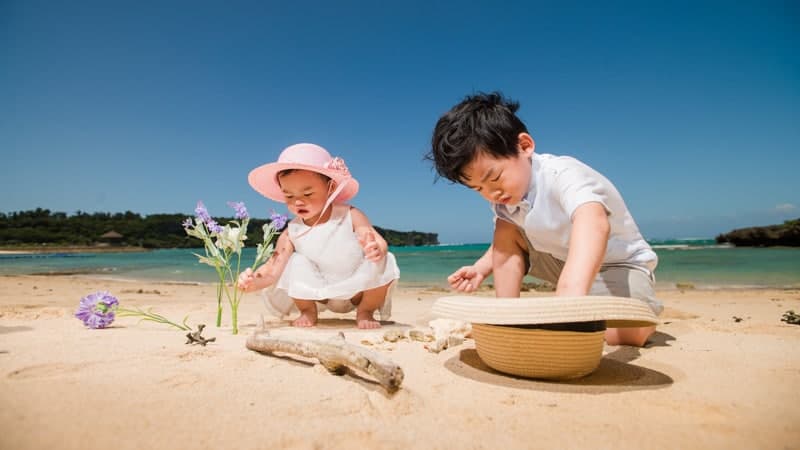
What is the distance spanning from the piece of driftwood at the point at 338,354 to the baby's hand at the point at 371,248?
3.94ft

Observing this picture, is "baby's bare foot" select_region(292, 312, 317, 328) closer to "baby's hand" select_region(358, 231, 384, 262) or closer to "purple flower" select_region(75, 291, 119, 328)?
"baby's hand" select_region(358, 231, 384, 262)

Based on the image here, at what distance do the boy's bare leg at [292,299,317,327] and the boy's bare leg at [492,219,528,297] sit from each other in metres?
1.61

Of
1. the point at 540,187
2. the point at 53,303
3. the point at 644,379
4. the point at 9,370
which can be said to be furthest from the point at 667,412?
the point at 53,303

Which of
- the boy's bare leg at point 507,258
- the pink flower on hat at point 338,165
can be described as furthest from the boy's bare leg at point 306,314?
the boy's bare leg at point 507,258

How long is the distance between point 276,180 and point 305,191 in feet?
1.25

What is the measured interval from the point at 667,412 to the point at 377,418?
1.03 m

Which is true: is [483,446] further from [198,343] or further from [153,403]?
[198,343]

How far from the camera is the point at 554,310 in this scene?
172 centimetres

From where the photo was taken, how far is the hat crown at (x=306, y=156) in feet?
12.2

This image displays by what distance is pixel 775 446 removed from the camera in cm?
132

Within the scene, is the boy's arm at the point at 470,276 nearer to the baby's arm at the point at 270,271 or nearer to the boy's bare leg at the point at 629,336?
the boy's bare leg at the point at 629,336

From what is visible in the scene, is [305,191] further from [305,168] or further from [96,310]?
[96,310]

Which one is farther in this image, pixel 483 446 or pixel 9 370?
pixel 9 370

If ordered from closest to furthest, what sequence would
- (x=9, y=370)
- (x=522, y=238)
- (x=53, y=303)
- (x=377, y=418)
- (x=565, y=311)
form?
1. (x=377, y=418)
2. (x=565, y=311)
3. (x=9, y=370)
4. (x=522, y=238)
5. (x=53, y=303)
